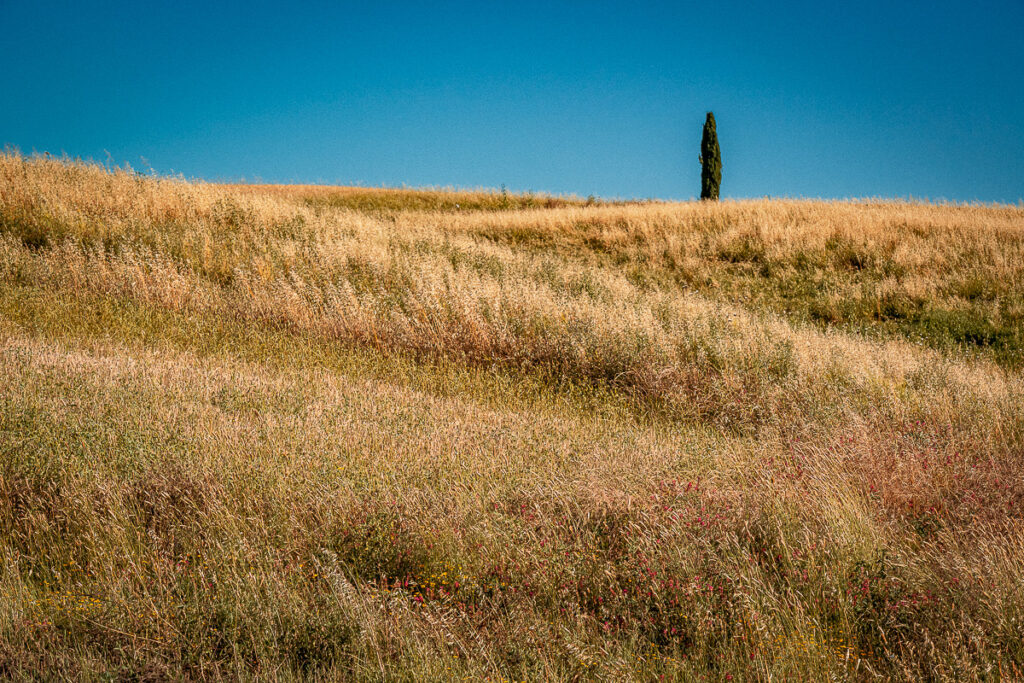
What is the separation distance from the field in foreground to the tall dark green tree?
2414 cm

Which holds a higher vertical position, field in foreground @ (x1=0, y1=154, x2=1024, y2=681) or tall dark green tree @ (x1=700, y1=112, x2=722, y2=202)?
tall dark green tree @ (x1=700, y1=112, x2=722, y2=202)

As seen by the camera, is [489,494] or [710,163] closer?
[489,494]

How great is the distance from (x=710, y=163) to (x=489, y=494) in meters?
32.6

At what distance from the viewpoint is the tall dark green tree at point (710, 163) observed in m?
32.1

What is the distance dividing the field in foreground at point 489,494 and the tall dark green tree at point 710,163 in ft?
79.2

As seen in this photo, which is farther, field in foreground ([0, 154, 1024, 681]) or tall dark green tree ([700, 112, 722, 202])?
tall dark green tree ([700, 112, 722, 202])

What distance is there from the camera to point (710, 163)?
32.4 metres

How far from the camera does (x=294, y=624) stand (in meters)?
2.71

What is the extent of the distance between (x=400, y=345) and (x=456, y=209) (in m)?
23.3

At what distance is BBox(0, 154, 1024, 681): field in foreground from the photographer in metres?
2.65

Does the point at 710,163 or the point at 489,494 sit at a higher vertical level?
the point at 710,163

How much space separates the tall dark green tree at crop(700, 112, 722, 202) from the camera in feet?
105

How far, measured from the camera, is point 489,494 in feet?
12.3

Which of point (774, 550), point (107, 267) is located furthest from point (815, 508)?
point (107, 267)
